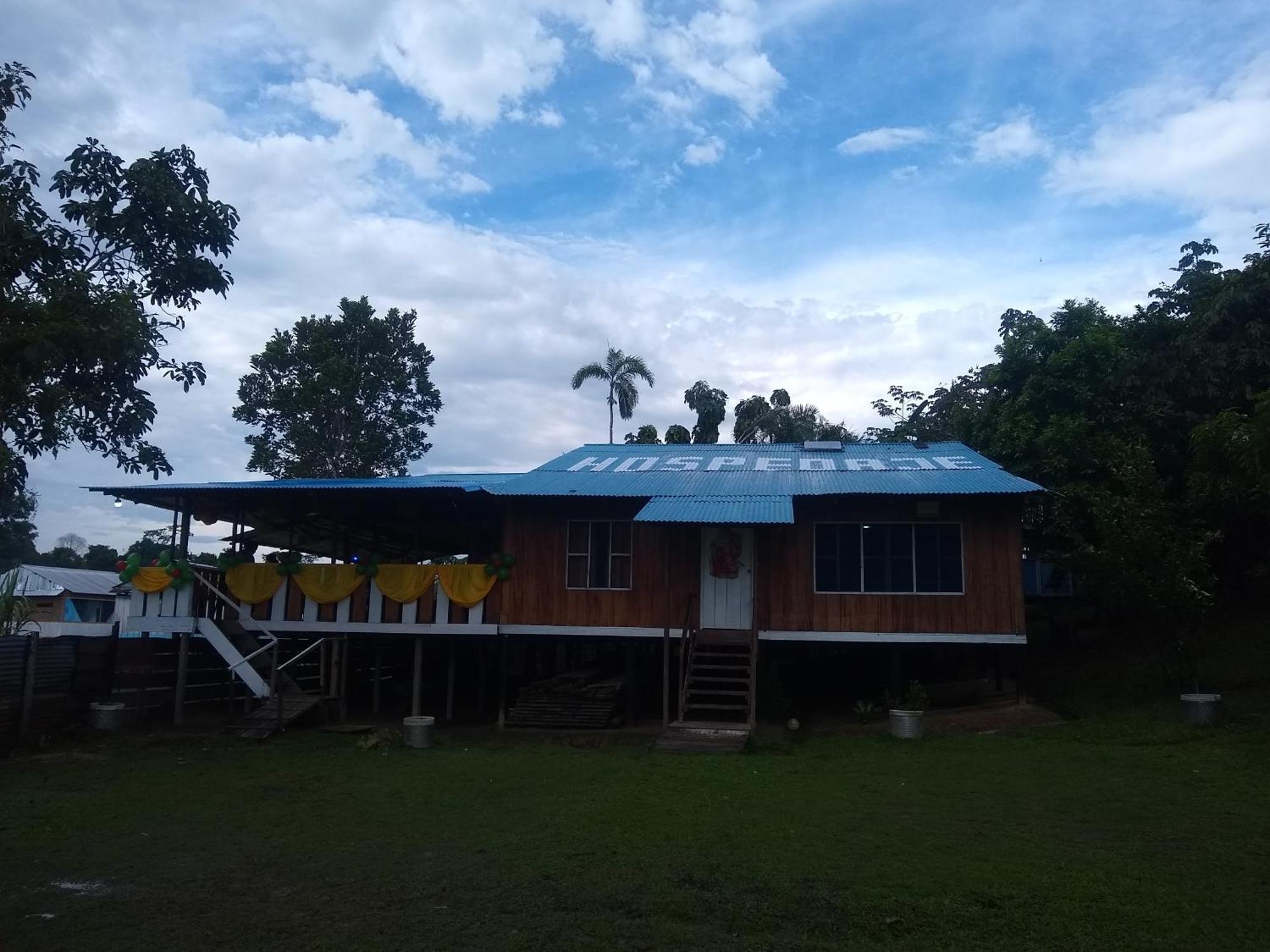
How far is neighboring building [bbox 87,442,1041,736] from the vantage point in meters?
16.5

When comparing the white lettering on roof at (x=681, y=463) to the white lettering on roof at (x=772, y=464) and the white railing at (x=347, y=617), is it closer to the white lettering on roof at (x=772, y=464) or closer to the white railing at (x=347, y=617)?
the white lettering on roof at (x=772, y=464)

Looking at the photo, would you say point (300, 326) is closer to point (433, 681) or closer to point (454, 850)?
point (433, 681)

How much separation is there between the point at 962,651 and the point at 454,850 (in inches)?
521

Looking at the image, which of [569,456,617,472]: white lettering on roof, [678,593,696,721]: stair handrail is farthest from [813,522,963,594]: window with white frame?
[569,456,617,472]: white lettering on roof

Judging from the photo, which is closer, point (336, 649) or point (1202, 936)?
point (1202, 936)

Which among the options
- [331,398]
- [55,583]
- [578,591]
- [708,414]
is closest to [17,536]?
[55,583]

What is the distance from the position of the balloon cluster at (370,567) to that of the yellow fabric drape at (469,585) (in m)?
1.11

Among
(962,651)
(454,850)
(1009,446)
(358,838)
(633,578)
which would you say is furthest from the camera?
(1009,446)

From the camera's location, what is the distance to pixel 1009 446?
73.3ft

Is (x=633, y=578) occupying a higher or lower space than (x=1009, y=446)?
lower

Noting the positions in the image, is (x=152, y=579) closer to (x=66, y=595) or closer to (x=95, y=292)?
(x=95, y=292)

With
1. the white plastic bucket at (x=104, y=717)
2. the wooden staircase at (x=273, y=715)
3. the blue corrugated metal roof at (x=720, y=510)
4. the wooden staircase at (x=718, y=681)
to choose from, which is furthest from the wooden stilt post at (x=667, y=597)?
the white plastic bucket at (x=104, y=717)

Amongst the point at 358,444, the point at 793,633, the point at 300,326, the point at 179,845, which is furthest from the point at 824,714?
the point at 300,326

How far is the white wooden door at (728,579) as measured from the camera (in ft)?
56.3
